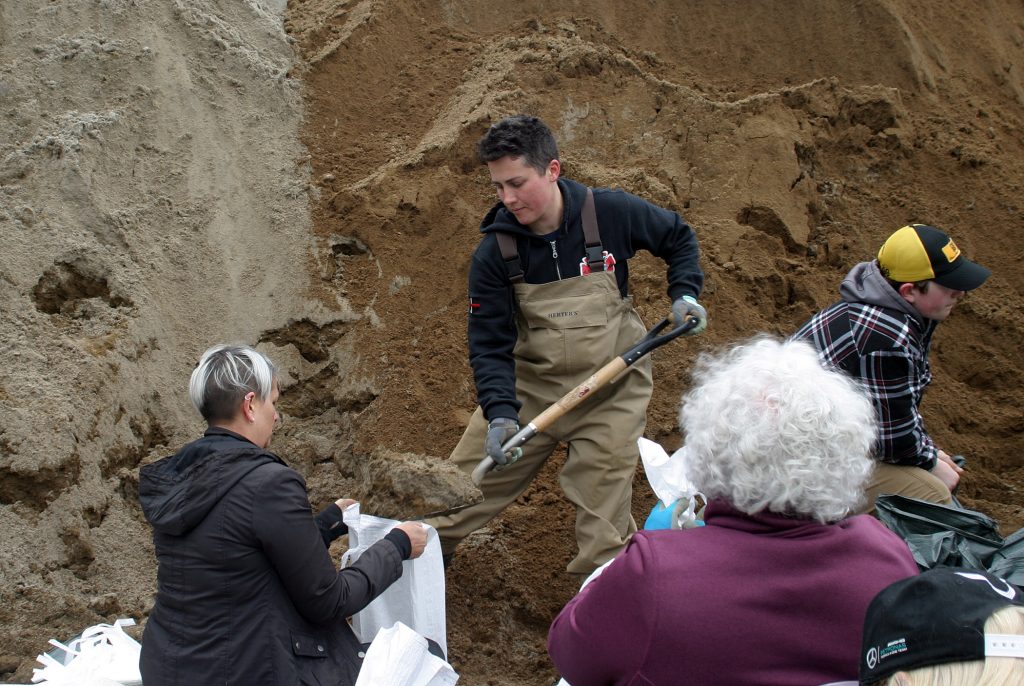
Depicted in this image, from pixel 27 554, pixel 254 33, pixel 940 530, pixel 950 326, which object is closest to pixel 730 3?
pixel 950 326

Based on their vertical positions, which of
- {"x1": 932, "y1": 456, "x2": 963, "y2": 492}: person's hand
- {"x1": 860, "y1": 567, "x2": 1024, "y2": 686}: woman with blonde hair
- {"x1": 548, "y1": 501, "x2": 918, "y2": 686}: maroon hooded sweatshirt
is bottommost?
{"x1": 932, "y1": 456, "x2": 963, "y2": 492}: person's hand

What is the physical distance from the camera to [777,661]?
157 cm

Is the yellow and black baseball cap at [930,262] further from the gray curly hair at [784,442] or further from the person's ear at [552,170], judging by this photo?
the gray curly hair at [784,442]

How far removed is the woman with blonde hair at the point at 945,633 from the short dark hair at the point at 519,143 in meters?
2.19

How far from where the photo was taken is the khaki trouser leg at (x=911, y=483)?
301cm

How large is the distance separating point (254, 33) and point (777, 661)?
18.5ft

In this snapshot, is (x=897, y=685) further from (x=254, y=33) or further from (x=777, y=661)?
(x=254, y=33)

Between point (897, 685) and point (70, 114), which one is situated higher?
point (70, 114)

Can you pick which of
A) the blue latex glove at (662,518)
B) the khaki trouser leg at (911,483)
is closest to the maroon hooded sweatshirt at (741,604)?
A: the blue latex glove at (662,518)

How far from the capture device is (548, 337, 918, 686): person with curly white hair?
1.57 meters

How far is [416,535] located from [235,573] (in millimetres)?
657

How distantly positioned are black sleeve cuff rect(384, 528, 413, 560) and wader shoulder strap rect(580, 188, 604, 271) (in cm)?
127

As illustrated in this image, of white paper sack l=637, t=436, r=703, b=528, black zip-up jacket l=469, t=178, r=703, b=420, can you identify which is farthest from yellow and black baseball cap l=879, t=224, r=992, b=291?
white paper sack l=637, t=436, r=703, b=528

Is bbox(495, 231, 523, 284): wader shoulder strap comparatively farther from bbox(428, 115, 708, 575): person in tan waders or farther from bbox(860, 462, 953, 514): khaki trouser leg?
bbox(860, 462, 953, 514): khaki trouser leg
